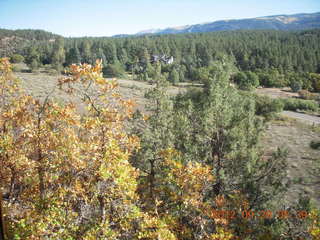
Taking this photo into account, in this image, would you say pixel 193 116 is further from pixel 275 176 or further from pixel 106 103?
pixel 106 103

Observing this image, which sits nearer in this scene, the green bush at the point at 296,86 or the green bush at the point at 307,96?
the green bush at the point at 307,96

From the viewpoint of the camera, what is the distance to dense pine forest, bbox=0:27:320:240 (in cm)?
805

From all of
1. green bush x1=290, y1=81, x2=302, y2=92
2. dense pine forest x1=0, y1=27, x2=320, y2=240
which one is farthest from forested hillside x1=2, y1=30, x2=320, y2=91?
dense pine forest x1=0, y1=27, x2=320, y2=240

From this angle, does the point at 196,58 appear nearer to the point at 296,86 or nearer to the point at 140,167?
the point at 296,86

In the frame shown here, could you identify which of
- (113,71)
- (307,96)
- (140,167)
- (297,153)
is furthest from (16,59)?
(140,167)

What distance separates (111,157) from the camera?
795 cm

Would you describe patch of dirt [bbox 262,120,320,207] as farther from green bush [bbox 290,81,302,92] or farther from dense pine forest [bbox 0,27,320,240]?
green bush [bbox 290,81,302,92]

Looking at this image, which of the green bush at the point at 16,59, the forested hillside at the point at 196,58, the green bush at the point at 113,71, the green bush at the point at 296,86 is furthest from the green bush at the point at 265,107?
the green bush at the point at 16,59

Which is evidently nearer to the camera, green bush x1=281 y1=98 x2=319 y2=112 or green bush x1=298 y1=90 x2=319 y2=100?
green bush x1=281 y1=98 x2=319 y2=112

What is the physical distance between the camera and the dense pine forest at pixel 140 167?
8.05 meters

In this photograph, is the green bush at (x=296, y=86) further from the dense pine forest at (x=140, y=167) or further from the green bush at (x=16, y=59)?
the green bush at (x=16, y=59)

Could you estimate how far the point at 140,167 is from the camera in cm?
1493

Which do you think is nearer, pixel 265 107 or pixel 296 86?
pixel 265 107

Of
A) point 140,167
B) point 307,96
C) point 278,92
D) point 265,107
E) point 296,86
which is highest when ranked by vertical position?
point 296,86
